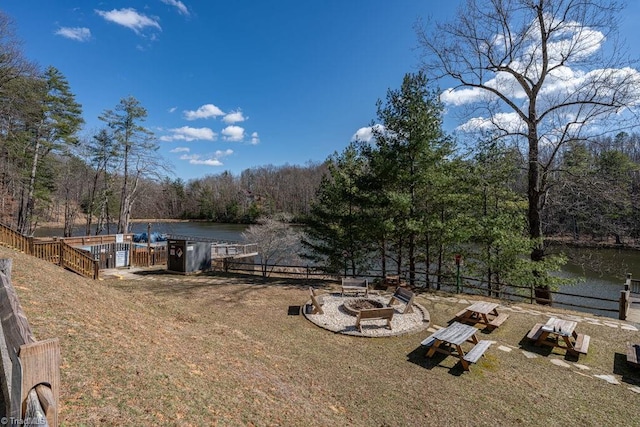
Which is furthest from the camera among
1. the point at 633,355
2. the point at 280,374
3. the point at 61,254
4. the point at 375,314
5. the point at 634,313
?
the point at 61,254

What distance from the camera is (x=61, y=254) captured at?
38.2 ft

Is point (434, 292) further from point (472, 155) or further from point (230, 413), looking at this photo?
point (230, 413)

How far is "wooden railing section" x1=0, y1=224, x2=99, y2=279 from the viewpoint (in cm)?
1123

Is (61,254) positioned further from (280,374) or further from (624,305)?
(624,305)

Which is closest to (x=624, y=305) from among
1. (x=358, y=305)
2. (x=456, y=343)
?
(x=456, y=343)

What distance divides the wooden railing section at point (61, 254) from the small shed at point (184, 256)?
335 cm

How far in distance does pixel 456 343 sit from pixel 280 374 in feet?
10.5

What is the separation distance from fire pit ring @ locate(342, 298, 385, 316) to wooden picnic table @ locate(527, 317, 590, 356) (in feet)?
12.1

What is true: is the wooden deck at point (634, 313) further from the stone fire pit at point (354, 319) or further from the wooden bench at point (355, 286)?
the wooden bench at point (355, 286)

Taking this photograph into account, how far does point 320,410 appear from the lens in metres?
4.07

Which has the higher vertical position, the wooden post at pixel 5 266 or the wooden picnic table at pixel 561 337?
the wooden post at pixel 5 266

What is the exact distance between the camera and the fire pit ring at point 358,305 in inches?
329

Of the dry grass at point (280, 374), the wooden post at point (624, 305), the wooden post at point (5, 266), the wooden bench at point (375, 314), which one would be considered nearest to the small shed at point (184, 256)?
the dry grass at point (280, 374)

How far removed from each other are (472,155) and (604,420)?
1033cm
